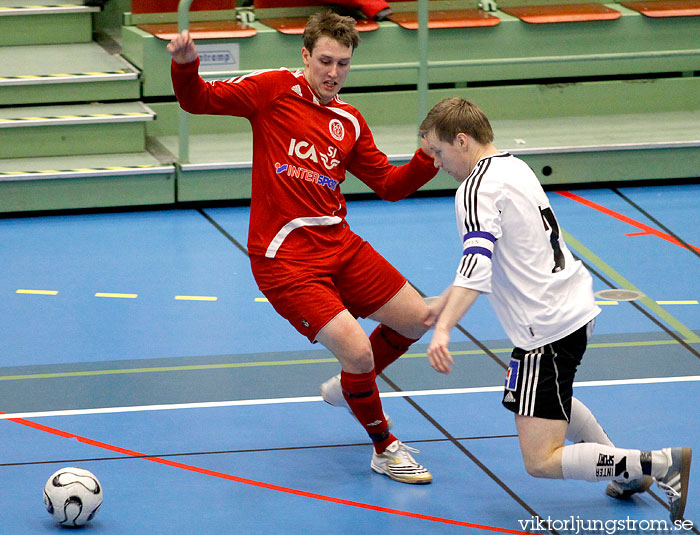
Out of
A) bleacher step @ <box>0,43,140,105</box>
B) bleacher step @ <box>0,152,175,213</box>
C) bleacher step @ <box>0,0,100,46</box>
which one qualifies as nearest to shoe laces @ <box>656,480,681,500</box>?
bleacher step @ <box>0,152,175,213</box>

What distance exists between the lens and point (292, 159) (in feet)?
16.6

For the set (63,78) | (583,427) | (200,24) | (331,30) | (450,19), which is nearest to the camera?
(583,427)

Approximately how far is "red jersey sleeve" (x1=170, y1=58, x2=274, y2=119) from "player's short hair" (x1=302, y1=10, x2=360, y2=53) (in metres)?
0.29

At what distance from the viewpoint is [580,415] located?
15.3 ft

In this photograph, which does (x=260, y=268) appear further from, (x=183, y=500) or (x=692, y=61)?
(x=692, y=61)

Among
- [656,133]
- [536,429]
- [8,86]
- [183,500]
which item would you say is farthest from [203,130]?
[536,429]

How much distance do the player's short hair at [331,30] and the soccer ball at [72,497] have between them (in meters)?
2.03

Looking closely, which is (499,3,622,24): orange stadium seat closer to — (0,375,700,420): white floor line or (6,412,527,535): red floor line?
(0,375,700,420): white floor line

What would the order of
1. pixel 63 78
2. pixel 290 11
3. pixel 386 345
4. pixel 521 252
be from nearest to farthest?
pixel 521 252 → pixel 386 345 → pixel 63 78 → pixel 290 11

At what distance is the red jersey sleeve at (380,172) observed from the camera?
17.3ft

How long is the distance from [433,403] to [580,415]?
1.30 metres

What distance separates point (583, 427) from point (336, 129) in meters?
1.69

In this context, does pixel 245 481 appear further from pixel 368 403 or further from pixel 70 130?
pixel 70 130

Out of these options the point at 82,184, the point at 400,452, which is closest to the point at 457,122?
the point at 400,452
